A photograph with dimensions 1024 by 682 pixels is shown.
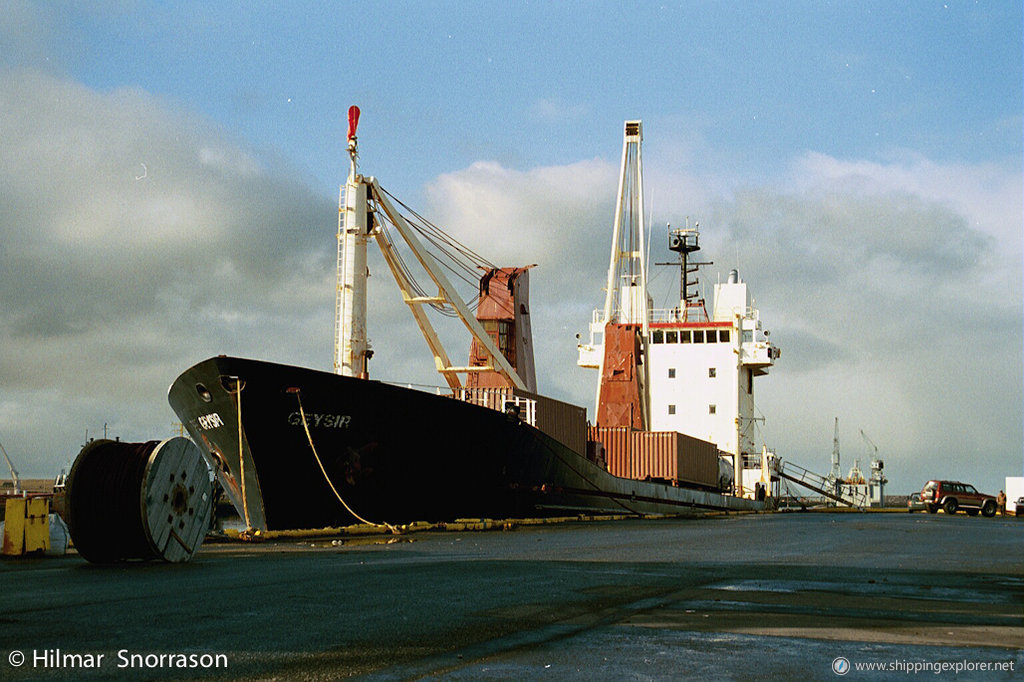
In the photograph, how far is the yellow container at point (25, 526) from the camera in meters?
13.3

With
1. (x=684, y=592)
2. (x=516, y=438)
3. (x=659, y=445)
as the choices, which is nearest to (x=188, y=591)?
(x=684, y=592)

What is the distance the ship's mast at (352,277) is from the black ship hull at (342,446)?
3943mm

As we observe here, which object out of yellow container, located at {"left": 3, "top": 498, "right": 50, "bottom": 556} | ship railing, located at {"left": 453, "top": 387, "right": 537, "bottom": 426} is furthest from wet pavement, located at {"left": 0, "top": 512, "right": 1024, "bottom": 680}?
ship railing, located at {"left": 453, "top": 387, "right": 537, "bottom": 426}

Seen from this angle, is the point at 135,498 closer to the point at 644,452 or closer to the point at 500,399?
the point at 500,399

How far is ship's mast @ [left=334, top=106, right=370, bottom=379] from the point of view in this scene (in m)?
27.8

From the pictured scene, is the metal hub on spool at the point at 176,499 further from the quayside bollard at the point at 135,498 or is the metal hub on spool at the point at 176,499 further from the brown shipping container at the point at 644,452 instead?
the brown shipping container at the point at 644,452

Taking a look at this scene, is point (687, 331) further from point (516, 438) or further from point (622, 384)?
point (516, 438)

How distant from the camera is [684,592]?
884 cm

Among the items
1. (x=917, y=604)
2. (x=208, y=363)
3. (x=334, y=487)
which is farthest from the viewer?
(x=334, y=487)

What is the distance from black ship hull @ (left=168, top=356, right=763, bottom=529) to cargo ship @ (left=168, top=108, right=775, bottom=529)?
4 cm

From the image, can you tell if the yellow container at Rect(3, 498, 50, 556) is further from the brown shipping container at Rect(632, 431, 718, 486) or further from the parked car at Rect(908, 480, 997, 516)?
the parked car at Rect(908, 480, 997, 516)

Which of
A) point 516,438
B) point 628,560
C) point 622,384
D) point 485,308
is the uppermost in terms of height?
point 485,308

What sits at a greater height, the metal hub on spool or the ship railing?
the ship railing

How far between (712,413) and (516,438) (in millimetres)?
24471
